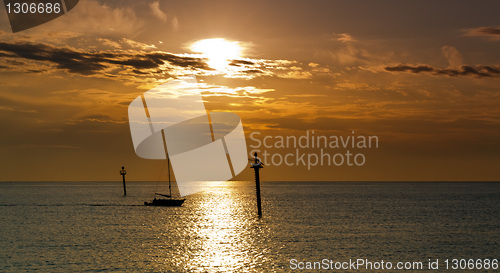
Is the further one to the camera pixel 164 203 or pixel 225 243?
pixel 164 203

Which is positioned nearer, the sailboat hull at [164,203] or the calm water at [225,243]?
the calm water at [225,243]

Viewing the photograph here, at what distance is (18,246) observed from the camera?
5531 cm

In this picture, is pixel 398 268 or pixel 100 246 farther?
pixel 100 246

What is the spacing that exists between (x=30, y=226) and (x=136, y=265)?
4138 cm

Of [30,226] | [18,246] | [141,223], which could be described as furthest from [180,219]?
[18,246]

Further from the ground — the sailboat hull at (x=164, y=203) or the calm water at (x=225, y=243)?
the sailboat hull at (x=164, y=203)

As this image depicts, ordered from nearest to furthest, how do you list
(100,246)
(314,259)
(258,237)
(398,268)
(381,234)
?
1. (398,268)
2. (314,259)
3. (100,246)
4. (258,237)
5. (381,234)

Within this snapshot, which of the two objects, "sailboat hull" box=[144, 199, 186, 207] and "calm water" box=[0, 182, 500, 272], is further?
"sailboat hull" box=[144, 199, 186, 207]

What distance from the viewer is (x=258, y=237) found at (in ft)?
202

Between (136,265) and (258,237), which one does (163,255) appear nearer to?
(136,265)

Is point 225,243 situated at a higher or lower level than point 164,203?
lower

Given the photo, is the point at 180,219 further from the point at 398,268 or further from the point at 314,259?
the point at 398,268

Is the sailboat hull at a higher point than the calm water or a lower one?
higher

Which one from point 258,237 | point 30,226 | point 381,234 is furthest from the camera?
point 30,226
